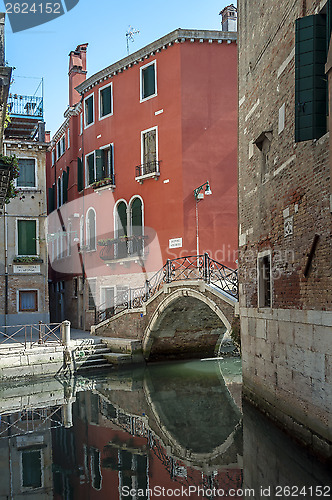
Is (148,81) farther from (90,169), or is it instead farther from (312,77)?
(312,77)

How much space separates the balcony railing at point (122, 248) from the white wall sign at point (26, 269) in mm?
2910

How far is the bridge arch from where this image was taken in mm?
16203

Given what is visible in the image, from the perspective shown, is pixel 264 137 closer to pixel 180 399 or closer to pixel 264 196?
pixel 264 196

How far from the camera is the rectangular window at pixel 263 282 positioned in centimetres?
1002

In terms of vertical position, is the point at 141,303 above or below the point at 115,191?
below

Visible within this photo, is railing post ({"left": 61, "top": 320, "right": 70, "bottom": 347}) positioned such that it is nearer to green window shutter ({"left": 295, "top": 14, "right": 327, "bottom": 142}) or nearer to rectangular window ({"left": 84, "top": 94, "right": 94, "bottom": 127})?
rectangular window ({"left": 84, "top": 94, "right": 94, "bottom": 127})

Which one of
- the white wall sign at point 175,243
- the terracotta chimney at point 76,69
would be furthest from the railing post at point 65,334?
the terracotta chimney at point 76,69

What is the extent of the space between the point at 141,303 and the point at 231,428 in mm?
8120

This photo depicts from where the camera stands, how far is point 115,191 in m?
19.4

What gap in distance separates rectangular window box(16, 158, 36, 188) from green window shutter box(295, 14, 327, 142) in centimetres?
1574

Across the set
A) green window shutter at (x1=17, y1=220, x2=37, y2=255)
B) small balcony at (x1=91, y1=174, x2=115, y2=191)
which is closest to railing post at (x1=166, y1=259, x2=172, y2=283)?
small balcony at (x1=91, y1=174, x2=115, y2=191)

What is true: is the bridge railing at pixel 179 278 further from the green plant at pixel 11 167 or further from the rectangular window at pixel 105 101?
the rectangular window at pixel 105 101

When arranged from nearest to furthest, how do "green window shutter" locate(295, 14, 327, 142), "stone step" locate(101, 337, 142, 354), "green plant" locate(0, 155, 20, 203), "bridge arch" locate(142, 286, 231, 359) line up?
1. "green window shutter" locate(295, 14, 327, 142)
2. "green plant" locate(0, 155, 20, 203)
3. "bridge arch" locate(142, 286, 231, 359)
4. "stone step" locate(101, 337, 142, 354)

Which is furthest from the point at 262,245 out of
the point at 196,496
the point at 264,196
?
the point at 196,496
